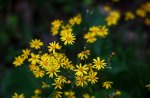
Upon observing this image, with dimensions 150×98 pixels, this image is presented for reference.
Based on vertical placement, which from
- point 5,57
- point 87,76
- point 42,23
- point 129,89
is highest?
point 42,23

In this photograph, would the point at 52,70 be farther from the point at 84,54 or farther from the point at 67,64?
the point at 84,54

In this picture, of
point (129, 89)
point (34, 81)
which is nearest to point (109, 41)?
point (129, 89)

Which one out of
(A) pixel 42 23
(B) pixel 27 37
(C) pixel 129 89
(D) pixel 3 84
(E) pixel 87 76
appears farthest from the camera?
(A) pixel 42 23

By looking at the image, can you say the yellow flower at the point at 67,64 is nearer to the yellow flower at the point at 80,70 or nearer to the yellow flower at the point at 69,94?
the yellow flower at the point at 80,70

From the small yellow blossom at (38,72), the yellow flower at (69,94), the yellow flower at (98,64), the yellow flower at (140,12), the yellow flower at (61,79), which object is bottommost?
the yellow flower at (69,94)

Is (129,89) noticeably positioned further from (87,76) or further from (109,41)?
(87,76)

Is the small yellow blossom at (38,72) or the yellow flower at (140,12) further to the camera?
the yellow flower at (140,12)

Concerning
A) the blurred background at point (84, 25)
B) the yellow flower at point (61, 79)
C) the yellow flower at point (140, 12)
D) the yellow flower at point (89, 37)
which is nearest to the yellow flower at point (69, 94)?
the yellow flower at point (61, 79)

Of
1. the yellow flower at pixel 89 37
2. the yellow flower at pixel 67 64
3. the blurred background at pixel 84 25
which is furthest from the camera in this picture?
the blurred background at pixel 84 25

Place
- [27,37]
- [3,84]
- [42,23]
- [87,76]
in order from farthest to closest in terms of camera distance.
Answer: [42,23] < [27,37] < [3,84] < [87,76]
